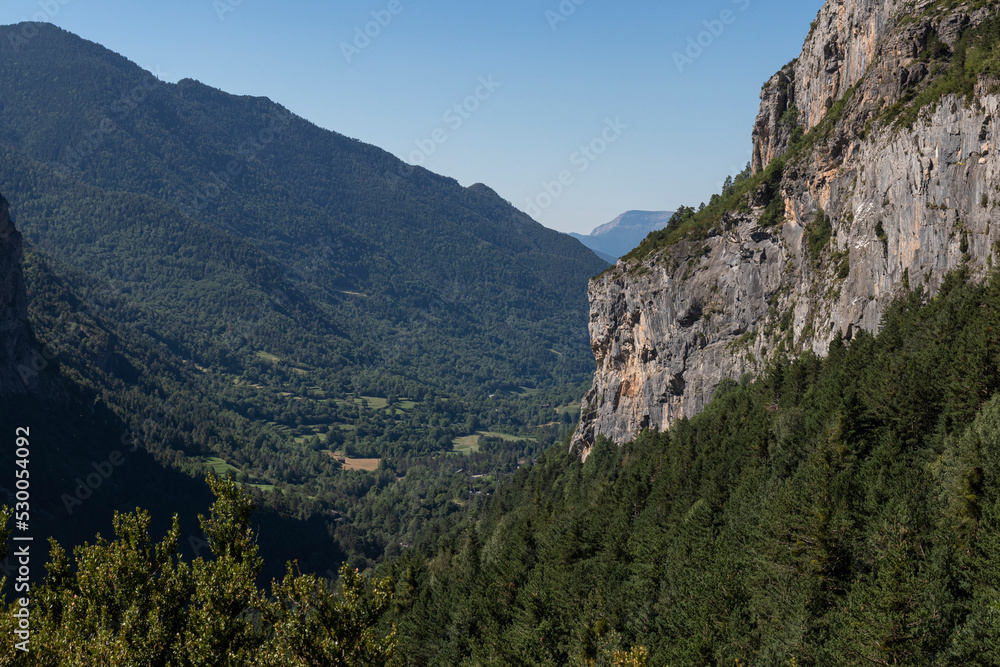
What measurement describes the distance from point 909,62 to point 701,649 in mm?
63289

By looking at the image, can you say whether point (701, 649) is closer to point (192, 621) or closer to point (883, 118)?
point (192, 621)

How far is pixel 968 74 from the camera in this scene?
6116 cm

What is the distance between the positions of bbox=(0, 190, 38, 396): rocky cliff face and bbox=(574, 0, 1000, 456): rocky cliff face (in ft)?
460

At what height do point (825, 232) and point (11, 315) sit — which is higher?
point (825, 232)

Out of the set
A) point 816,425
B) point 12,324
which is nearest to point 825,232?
point 816,425

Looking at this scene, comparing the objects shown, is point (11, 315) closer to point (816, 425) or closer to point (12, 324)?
point (12, 324)

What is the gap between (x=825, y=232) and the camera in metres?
85.0

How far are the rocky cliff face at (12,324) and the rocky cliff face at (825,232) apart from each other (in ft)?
460

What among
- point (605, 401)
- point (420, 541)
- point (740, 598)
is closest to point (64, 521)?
point (420, 541)

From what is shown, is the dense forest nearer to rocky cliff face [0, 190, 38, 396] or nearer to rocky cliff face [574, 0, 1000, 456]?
rocky cliff face [574, 0, 1000, 456]

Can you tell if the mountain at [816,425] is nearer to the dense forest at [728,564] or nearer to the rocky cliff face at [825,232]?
the dense forest at [728,564]

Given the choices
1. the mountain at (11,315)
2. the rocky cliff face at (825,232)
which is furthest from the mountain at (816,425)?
the mountain at (11,315)

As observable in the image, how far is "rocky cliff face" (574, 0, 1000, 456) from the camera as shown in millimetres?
61719

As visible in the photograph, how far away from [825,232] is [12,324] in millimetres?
186309
